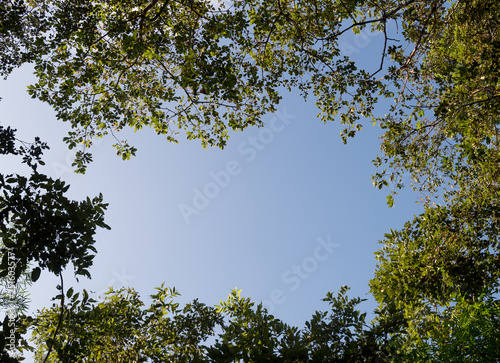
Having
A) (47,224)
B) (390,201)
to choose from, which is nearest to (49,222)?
(47,224)

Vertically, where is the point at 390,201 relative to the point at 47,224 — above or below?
above

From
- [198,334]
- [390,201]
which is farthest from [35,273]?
[390,201]

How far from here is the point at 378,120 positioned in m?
10.4

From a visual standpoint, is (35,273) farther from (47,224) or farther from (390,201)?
(390,201)

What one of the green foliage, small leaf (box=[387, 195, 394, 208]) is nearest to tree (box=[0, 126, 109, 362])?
the green foliage

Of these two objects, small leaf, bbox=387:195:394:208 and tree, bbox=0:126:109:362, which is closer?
tree, bbox=0:126:109:362

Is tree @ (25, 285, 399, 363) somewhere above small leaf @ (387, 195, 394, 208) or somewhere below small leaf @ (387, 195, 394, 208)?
below

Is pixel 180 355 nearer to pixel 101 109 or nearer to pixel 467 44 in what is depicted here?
pixel 101 109

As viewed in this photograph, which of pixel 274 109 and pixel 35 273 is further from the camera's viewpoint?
pixel 274 109

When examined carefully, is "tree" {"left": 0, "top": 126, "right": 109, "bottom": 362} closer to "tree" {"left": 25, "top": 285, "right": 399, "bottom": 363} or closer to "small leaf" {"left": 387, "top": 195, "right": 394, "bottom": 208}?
"tree" {"left": 25, "top": 285, "right": 399, "bottom": 363}

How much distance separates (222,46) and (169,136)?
3486 millimetres

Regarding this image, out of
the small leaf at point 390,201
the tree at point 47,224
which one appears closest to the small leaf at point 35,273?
the tree at point 47,224

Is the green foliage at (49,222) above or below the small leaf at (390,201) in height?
below

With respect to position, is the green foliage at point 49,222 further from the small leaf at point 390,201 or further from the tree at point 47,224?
the small leaf at point 390,201
